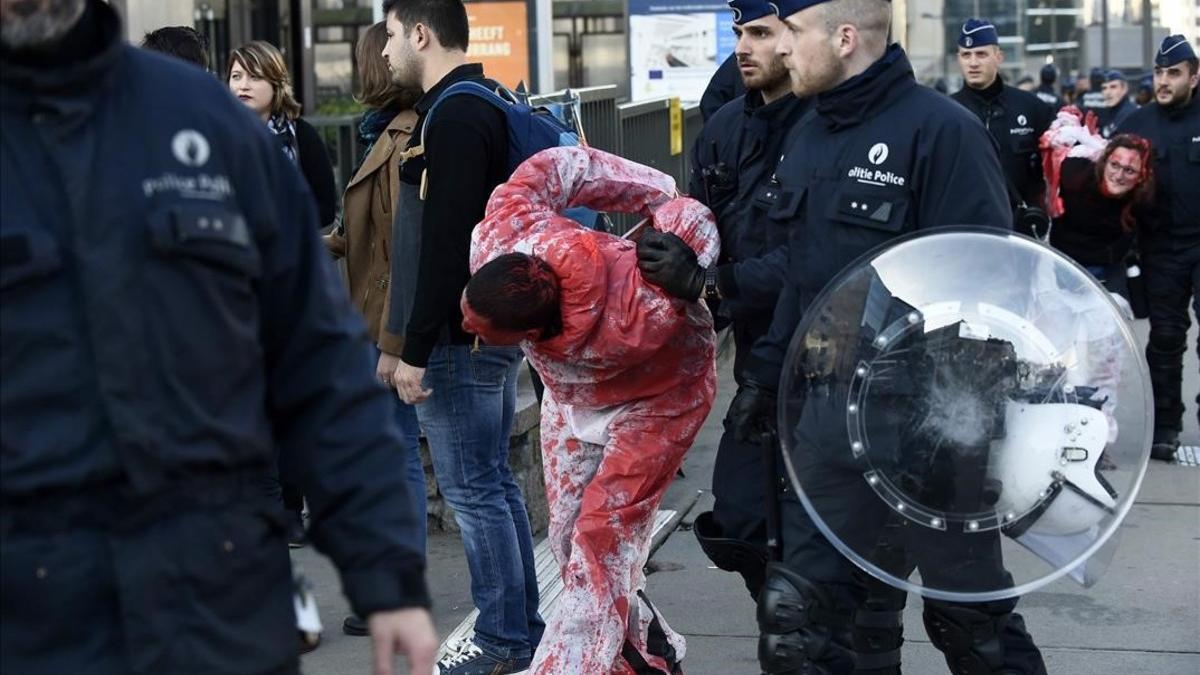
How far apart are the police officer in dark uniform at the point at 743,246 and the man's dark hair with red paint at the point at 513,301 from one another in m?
0.25

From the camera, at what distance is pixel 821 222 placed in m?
4.38

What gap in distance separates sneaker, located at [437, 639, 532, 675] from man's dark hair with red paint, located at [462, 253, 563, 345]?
1.11 m

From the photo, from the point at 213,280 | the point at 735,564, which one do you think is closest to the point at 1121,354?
the point at 735,564

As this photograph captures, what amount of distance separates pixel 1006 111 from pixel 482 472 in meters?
5.70

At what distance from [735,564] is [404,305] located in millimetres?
1157

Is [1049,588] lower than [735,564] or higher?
lower

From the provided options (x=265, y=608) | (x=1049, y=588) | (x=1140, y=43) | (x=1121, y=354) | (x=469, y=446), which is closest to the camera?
(x=265, y=608)

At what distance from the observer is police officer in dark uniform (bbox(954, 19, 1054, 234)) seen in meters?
10.1

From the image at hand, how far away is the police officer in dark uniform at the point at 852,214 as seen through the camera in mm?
4285

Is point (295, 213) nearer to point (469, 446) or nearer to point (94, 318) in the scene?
point (94, 318)

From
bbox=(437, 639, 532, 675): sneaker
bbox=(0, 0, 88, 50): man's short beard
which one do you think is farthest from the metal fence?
bbox=(0, 0, 88, 50): man's short beard

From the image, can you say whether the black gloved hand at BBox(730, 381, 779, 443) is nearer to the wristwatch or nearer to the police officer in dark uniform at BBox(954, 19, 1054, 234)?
the wristwatch

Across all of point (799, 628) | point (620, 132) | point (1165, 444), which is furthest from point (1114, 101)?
point (799, 628)

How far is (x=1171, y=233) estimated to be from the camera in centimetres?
898
